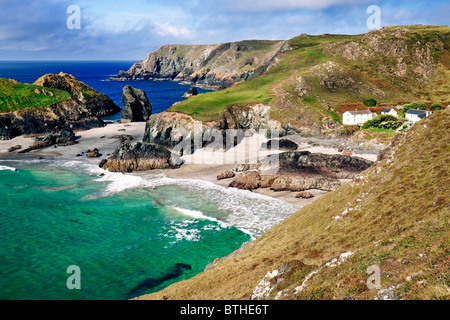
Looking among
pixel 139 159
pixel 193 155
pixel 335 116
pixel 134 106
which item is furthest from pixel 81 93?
pixel 335 116

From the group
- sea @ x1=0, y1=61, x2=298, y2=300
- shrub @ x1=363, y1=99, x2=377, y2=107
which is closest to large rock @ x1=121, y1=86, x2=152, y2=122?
sea @ x1=0, y1=61, x2=298, y2=300

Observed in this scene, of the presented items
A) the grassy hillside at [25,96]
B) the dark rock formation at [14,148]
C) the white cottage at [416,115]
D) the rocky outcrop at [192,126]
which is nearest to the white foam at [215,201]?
the rocky outcrop at [192,126]

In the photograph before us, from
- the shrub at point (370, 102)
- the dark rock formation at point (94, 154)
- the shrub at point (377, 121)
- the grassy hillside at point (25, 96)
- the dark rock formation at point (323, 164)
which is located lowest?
the dark rock formation at point (323, 164)

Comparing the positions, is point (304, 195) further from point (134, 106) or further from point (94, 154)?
point (134, 106)

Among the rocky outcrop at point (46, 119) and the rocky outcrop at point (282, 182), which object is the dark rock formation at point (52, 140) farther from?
the rocky outcrop at point (282, 182)
